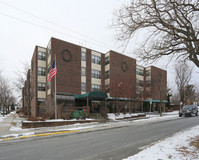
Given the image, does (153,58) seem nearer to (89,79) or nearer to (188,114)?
(188,114)

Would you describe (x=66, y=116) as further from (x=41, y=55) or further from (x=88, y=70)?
(x=41, y=55)

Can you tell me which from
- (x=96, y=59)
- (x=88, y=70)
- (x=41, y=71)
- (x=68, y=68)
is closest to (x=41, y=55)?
(x=41, y=71)

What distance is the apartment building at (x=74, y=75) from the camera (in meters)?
27.1

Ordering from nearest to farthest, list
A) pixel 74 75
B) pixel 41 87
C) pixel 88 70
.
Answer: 1. pixel 74 75
2. pixel 41 87
3. pixel 88 70

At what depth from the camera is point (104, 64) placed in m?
35.7

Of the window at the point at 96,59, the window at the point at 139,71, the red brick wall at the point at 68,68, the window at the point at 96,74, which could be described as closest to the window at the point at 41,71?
the red brick wall at the point at 68,68

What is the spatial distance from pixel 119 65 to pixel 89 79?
27.3 feet

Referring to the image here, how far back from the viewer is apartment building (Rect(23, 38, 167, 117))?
27109 millimetres

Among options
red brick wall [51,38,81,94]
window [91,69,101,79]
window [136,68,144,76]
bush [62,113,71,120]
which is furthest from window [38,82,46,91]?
window [136,68,144,76]

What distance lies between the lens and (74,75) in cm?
2953

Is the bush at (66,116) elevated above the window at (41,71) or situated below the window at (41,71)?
below

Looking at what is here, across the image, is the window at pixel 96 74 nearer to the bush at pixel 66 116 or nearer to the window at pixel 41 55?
the window at pixel 41 55

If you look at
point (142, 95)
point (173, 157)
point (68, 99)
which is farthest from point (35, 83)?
point (173, 157)

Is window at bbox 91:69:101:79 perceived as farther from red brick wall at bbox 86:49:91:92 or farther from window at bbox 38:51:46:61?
window at bbox 38:51:46:61
